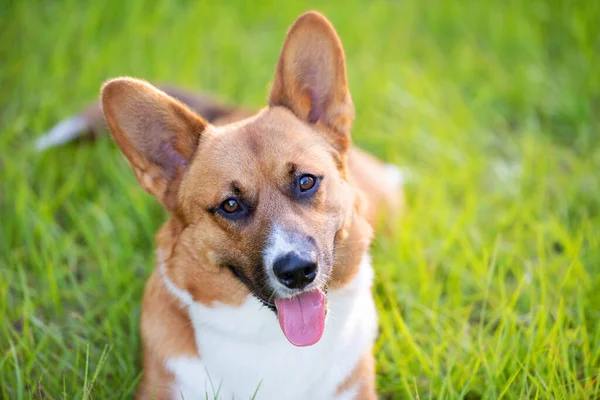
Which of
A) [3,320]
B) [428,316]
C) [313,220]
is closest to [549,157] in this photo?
[428,316]

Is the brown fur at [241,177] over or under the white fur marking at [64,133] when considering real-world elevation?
over

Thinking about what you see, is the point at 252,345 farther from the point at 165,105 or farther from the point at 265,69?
the point at 265,69

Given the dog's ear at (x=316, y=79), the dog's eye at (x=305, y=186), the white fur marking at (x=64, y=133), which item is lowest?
the white fur marking at (x=64, y=133)

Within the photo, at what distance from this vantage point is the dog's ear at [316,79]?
9.28 ft

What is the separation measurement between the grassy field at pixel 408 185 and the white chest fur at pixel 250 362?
14.6 inches

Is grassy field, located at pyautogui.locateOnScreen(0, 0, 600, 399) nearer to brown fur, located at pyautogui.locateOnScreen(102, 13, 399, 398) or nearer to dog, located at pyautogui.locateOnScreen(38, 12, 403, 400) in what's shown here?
dog, located at pyautogui.locateOnScreen(38, 12, 403, 400)

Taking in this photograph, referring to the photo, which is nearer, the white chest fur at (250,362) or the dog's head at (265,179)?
the dog's head at (265,179)

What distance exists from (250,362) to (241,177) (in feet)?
2.46

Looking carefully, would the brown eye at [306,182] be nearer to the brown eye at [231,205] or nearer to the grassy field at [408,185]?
the brown eye at [231,205]

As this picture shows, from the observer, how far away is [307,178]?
2686mm

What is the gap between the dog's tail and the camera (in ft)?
13.6

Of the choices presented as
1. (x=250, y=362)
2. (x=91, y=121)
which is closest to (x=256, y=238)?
(x=250, y=362)

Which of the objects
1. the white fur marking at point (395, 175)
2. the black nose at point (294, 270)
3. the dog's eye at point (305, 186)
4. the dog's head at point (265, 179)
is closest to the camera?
the black nose at point (294, 270)

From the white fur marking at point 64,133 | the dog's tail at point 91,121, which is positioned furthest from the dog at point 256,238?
the white fur marking at point 64,133
